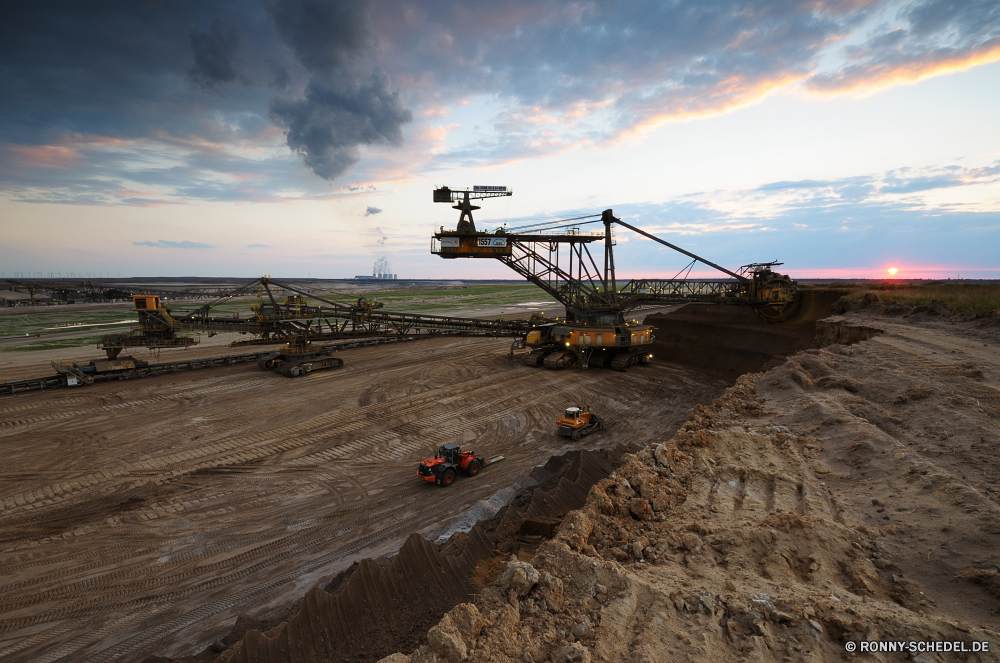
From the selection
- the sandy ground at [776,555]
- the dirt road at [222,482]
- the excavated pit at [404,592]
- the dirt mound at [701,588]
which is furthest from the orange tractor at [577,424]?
the dirt mound at [701,588]

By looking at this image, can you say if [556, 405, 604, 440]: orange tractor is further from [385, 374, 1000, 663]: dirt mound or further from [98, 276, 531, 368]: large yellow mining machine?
[98, 276, 531, 368]: large yellow mining machine

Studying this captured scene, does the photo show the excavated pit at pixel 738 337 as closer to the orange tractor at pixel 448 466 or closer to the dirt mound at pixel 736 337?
the dirt mound at pixel 736 337

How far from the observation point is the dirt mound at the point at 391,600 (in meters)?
5.68

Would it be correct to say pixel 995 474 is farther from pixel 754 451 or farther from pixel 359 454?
pixel 359 454

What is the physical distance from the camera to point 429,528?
11023 mm

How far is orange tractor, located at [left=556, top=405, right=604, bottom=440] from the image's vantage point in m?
16.8

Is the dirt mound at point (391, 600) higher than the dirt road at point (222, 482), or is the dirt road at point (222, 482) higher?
the dirt mound at point (391, 600)

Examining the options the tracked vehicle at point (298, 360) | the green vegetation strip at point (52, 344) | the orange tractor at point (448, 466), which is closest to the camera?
the orange tractor at point (448, 466)

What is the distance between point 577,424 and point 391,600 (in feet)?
37.5

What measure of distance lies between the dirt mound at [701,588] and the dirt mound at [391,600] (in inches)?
80.1

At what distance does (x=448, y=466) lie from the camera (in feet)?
43.1

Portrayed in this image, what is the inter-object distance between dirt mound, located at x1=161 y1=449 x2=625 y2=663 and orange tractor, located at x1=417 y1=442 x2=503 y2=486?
4289 mm

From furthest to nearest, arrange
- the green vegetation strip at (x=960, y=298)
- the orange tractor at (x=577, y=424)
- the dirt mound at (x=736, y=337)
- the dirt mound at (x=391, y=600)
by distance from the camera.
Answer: the dirt mound at (x=736, y=337) < the green vegetation strip at (x=960, y=298) < the orange tractor at (x=577, y=424) < the dirt mound at (x=391, y=600)

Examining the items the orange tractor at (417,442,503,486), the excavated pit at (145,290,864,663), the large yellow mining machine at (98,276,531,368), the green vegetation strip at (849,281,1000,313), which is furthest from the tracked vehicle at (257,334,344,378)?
the green vegetation strip at (849,281,1000,313)
